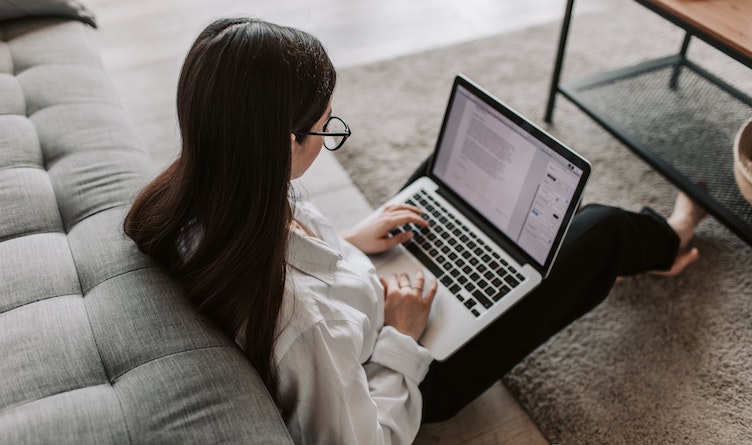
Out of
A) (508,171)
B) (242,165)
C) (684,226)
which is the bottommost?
(684,226)

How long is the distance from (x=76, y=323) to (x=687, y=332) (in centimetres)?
128

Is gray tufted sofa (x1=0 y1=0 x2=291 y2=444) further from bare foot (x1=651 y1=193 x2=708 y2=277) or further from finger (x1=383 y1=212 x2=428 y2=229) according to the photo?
bare foot (x1=651 y1=193 x2=708 y2=277)

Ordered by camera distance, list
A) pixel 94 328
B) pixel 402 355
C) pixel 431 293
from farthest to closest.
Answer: pixel 431 293 → pixel 402 355 → pixel 94 328

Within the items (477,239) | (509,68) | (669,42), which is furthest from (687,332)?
Answer: (669,42)

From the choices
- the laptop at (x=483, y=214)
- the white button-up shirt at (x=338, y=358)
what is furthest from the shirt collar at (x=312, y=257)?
the laptop at (x=483, y=214)

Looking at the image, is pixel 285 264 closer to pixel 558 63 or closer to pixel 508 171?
pixel 508 171

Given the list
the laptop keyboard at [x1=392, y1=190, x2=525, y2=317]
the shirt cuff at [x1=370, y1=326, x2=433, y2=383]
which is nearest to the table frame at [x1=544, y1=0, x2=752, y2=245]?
the laptop keyboard at [x1=392, y1=190, x2=525, y2=317]

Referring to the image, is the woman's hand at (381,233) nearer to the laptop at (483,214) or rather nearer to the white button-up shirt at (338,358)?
the laptop at (483,214)

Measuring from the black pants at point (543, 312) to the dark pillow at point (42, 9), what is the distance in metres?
1.39

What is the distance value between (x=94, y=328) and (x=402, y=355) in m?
0.45

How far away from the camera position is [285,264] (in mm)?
831

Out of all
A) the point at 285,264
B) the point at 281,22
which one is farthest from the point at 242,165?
the point at 281,22

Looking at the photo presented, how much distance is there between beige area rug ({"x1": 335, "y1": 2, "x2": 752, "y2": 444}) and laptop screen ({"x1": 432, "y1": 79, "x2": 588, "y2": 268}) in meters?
0.41

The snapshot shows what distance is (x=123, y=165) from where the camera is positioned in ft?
4.13
